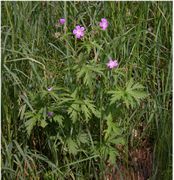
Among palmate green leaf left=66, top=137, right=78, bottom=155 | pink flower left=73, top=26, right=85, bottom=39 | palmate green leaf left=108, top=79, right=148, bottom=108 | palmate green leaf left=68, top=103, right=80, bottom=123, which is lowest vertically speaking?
palmate green leaf left=66, top=137, right=78, bottom=155

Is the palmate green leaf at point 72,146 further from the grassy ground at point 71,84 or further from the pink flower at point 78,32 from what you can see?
the pink flower at point 78,32

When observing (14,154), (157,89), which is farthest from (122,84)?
(14,154)

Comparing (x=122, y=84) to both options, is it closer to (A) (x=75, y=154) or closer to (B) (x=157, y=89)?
(B) (x=157, y=89)

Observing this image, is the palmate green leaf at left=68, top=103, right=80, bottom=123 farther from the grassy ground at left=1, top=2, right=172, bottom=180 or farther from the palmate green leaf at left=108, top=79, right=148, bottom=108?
the palmate green leaf at left=108, top=79, right=148, bottom=108

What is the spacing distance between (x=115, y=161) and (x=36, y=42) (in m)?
0.76

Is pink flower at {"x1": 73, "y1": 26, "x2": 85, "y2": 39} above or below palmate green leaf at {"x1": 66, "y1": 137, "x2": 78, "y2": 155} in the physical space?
above

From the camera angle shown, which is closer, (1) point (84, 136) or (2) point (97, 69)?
(2) point (97, 69)

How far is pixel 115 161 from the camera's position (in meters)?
2.54

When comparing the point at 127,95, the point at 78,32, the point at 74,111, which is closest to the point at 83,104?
the point at 74,111

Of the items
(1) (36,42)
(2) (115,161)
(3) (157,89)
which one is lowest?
(2) (115,161)

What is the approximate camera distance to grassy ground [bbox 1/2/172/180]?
2.43m

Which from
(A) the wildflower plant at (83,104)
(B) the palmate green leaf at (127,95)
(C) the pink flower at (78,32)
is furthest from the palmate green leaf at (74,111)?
(C) the pink flower at (78,32)

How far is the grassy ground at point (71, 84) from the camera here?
2.43 m

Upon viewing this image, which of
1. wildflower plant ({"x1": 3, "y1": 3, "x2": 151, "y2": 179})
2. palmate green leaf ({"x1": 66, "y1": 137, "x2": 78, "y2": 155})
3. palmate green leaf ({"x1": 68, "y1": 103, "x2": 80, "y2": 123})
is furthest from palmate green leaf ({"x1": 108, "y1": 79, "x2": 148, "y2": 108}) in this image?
palmate green leaf ({"x1": 66, "y1": 137, "x2": 78, "y2": 155})
